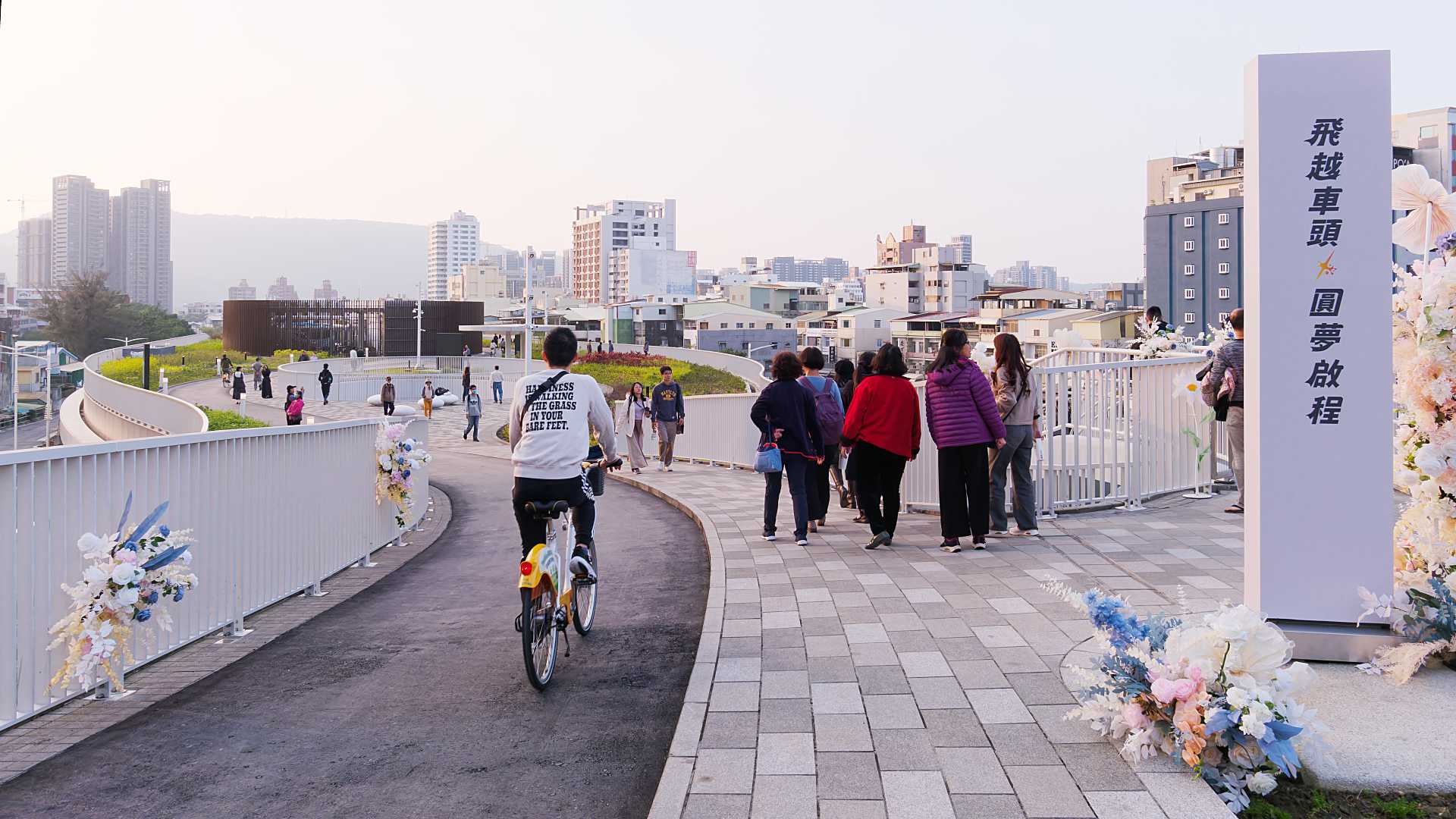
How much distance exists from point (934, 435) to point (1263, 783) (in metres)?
5.22

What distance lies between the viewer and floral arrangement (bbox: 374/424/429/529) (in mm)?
9820

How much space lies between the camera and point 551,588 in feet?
17.6

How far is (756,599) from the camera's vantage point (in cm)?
688

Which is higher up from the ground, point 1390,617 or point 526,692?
point 1390,617

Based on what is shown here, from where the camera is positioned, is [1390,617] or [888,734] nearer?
[888,734]

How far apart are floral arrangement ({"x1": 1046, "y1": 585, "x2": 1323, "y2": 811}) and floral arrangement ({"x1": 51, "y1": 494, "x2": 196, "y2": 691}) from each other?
420 centimetres

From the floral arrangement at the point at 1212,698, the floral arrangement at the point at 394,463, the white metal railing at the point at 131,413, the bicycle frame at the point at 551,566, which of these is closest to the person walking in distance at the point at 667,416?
the white metal railing at the point at 131,413

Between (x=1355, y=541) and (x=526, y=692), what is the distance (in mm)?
3888

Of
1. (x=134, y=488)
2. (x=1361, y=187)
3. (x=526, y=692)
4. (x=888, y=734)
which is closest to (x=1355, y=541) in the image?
(x=1361, y=187)

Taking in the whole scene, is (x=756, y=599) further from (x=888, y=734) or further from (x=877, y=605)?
(x=888, y=734)

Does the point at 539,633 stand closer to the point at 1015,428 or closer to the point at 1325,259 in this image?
the point at 1325,259

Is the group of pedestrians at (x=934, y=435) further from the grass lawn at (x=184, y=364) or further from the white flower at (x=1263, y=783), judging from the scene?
the grass lawn at (x=184, y=364)

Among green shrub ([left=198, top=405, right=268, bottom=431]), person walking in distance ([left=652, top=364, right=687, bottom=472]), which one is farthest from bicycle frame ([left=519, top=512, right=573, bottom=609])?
green shrub ([left=198, top=405, right=268, bottom=431])

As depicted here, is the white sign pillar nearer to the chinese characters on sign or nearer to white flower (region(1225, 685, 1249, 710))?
the chinese characters on sign
